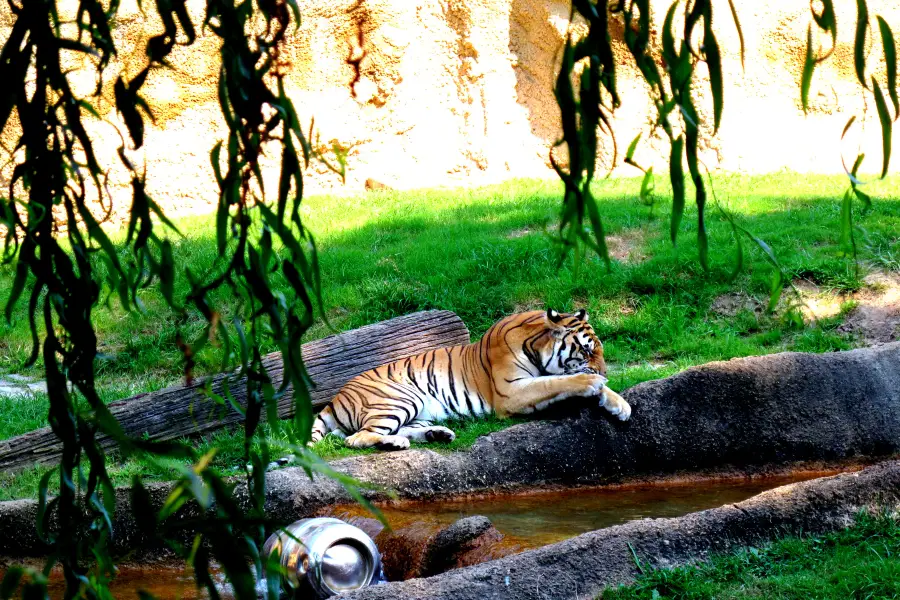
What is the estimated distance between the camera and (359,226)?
12.0m

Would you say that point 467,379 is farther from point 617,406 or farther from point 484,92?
point 484,92

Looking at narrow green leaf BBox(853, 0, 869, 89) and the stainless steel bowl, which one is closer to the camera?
narrow green leaf BBox(853, 0, 869, 89)

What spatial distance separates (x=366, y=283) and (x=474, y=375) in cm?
297

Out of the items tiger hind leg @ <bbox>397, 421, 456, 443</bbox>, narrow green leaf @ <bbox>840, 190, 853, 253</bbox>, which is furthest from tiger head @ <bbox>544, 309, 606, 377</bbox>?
narrow green leaf @ <bbox>840, 190, 853, 253</bbox>

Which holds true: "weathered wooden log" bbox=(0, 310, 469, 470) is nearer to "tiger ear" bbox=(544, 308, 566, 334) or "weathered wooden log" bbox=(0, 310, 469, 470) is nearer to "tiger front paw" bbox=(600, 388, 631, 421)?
"tiger ear" bbox=(544, 308, 566, 334)

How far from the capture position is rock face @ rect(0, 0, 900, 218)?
14.5 metres

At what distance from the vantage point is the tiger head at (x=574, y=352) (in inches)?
285

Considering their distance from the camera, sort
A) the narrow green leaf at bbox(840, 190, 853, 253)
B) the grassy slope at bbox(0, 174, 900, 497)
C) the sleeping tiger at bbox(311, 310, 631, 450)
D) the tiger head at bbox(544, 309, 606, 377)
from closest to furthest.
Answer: the narrow green leaf at bbox(840, 190, 853, 253) → the sleeping tiger at bbox(311, 310, 631, 450) → the tiger head at bbox(544, 309, 606, 377) → the grassy slope at bbox(0, 174, 900, 497)

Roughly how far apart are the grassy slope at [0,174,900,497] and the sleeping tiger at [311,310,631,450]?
317mm

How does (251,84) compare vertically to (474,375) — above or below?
above

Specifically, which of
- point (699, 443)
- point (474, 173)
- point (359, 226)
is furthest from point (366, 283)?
point (474, 173)

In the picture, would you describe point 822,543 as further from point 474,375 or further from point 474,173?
point 474,173

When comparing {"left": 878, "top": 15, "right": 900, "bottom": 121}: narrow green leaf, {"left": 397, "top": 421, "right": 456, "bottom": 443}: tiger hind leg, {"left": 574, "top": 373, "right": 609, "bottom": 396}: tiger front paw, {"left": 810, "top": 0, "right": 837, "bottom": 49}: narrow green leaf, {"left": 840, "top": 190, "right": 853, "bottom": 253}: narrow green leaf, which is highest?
{"left": 810, "top": 0, "right": 837, "bottom": 49}: narrow green leaf

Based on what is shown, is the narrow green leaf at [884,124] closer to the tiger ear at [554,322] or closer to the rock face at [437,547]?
the rock face at [437,547]
